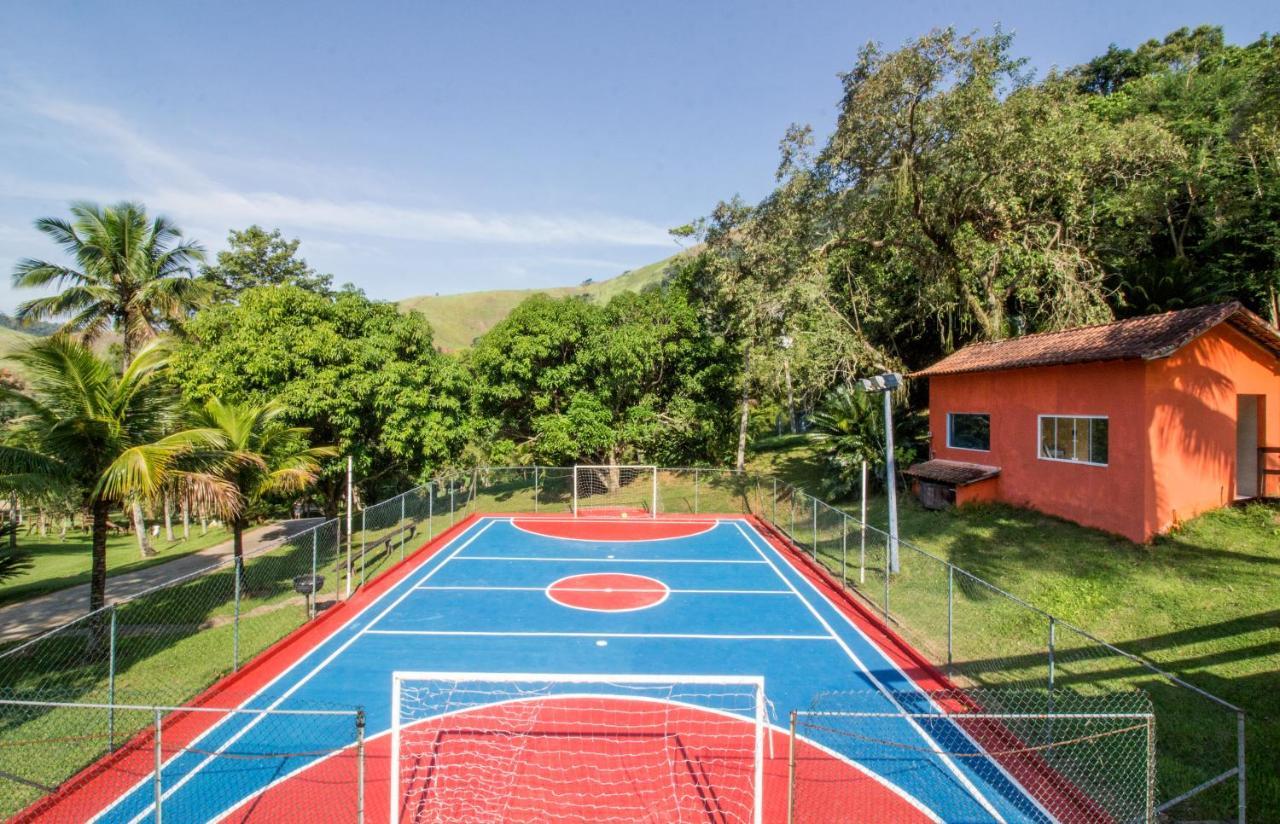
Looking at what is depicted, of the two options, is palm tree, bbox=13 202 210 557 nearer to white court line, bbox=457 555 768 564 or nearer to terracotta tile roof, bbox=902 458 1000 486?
white court line, bbox=457 555 768 564

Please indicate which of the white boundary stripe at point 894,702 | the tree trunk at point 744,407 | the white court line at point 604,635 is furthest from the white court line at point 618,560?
the tree trunk at point 744,407

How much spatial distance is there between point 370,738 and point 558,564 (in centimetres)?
963

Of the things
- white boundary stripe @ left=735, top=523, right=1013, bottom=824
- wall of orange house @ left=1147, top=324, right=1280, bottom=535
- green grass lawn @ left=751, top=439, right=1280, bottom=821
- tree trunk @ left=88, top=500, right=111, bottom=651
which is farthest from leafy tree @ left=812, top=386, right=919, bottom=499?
tree trunk @ left=88, top=500, right=111, bottom=651

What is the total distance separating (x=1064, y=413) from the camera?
50.1ft

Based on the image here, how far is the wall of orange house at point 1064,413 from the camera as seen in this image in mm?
13273

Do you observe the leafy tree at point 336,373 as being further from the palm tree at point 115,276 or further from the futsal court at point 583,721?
the futsal court at point 583,721

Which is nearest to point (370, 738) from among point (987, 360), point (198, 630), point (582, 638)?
point (582, 638)

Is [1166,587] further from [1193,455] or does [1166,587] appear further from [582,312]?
[582,312]

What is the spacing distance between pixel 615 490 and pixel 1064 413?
15.3 metres

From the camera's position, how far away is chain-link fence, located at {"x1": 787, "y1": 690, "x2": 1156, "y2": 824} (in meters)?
6.41

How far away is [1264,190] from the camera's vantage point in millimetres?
21266

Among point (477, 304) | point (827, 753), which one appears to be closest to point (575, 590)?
point (827, 753)

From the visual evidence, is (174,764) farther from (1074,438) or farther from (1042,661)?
(1074,438)

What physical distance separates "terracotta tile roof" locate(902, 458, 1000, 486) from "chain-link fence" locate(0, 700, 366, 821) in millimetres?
15648
